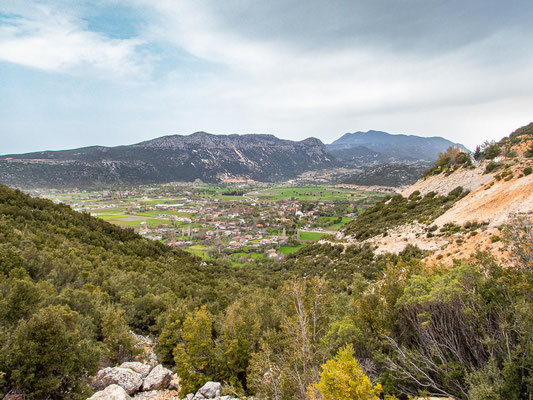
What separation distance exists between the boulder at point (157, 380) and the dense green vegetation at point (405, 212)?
2558cm

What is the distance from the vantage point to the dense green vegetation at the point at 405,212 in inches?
1130

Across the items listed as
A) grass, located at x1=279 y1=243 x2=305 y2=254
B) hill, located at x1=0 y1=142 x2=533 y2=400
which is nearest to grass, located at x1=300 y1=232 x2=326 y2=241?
grass, located at x1=279 y1=243 x2=305 y2=254

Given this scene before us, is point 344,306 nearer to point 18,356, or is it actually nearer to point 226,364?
point 226,364

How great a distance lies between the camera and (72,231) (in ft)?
97.8

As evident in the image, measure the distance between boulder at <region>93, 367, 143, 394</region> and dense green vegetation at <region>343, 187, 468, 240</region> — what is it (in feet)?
87.3

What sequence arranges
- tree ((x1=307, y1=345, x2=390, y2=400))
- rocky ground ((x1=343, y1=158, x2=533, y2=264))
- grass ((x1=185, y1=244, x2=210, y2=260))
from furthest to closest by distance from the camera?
grass ((x1=185, y1=244, x2=210, y2=260)) < rocky ground ((x1=343, y1=158, x2=533, y2=264)) < tree ((x1=307, y1=345, x2=390, y2=400))

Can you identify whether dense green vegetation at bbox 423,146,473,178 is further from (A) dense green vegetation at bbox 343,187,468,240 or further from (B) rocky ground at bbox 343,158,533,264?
(A) dense green vegetation at bbox 343,187,468,240

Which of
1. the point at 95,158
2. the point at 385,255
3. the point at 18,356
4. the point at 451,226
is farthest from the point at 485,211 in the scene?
the point at 95,158

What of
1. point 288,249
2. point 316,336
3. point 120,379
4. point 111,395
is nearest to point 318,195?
point 288,249

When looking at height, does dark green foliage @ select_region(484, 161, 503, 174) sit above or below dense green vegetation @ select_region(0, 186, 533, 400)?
above

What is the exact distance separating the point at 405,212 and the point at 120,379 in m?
34.8

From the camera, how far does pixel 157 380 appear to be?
966 cm

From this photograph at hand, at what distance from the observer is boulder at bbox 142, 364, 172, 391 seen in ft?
30.9

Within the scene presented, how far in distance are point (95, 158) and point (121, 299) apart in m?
168
